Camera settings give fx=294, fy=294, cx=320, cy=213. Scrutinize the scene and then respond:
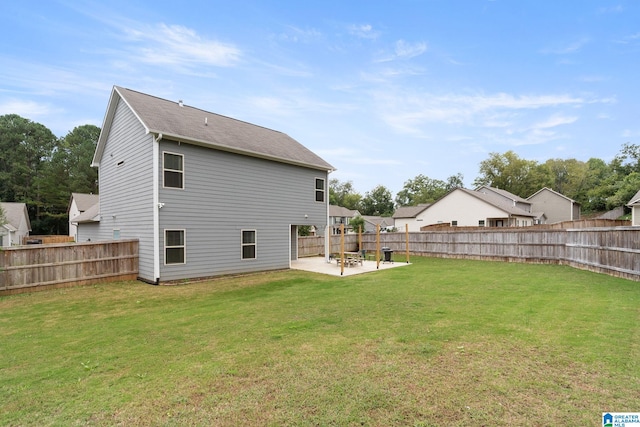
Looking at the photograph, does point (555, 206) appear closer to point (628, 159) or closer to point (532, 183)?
point (532, 183)

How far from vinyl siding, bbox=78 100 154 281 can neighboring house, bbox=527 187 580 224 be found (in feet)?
153

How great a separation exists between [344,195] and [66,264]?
2775 inches

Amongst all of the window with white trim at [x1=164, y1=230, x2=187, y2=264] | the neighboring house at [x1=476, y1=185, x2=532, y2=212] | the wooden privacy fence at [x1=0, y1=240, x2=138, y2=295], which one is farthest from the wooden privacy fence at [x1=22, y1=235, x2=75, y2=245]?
the neighboring house at [x1=476, y1=185, x2=532, y2=212]

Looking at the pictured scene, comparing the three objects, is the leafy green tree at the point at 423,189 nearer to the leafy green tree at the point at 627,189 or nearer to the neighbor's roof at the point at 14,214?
the leafy green tree at the point at 627,189

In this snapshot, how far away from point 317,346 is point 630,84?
25148 millimetres

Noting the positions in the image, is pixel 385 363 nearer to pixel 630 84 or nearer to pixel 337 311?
pixel 337 311

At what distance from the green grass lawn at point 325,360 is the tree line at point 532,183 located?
137ft

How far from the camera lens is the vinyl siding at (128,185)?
1068cm

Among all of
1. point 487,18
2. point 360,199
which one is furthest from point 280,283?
point 360,199

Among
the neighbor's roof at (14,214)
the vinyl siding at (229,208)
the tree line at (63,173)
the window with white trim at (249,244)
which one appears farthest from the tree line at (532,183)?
the neighbor's roof at (14,214)

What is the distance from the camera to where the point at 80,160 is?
4159 cm

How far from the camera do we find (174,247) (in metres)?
10.7

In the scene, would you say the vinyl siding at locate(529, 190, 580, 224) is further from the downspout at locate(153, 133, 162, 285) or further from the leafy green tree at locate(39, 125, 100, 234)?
the leafy green tree at locate(39, 125, 100, 234)

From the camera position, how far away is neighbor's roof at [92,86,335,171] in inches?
428
